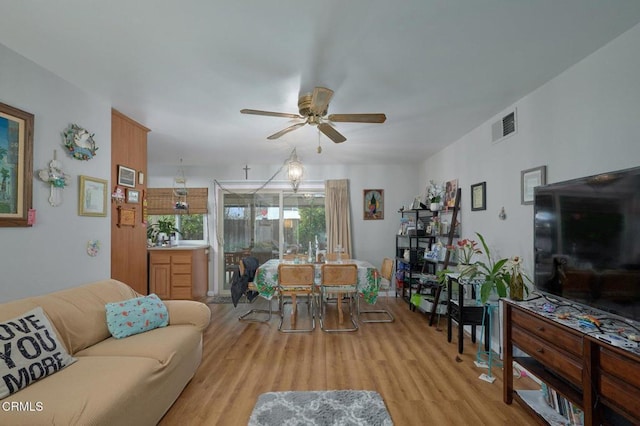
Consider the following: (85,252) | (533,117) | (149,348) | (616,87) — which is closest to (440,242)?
(533,117)

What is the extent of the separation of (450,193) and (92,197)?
425 centimetres

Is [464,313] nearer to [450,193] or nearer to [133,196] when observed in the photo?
[450,193]

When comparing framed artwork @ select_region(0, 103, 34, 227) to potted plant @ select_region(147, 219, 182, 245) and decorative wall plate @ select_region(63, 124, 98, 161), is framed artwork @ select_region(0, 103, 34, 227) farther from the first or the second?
potted plant @ select_region(147, 219, 182, 245)

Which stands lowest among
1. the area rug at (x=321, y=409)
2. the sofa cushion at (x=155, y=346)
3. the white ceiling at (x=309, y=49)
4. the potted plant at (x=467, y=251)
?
the area rug at (x=321, y=409)

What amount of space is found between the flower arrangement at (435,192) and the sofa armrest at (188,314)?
11.5ft

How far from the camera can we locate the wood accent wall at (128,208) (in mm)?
2852

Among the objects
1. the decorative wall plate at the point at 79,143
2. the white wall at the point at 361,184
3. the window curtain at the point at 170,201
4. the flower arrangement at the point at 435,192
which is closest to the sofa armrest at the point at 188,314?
the decorative wall plate at the point at 79,143

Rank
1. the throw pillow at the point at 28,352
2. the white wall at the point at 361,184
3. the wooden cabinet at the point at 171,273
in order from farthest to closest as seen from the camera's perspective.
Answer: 1. the white wall at the point at 361,184
2. the wooden cabinet at the point at 171,273
3. the throw pillow at the point at 28,352

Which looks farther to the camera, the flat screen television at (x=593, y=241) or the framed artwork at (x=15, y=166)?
the framed artwork at (x=15, y=166)

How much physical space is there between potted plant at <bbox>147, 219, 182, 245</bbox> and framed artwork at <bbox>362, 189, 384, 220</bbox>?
3585mm

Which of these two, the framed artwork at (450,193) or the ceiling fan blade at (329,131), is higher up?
the ceiling fan blade at (329,131)

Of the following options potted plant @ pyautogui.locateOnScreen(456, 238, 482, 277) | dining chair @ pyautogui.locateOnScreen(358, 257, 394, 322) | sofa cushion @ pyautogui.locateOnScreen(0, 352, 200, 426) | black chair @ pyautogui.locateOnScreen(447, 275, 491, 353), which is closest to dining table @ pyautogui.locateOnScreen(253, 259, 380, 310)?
dining chair @ pyautogui.locateOnScreen(358, 257, 394, 322)

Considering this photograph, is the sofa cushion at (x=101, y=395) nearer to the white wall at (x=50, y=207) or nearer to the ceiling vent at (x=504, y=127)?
the white wall at (x=50, y=207)

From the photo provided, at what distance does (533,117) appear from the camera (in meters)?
2.43
